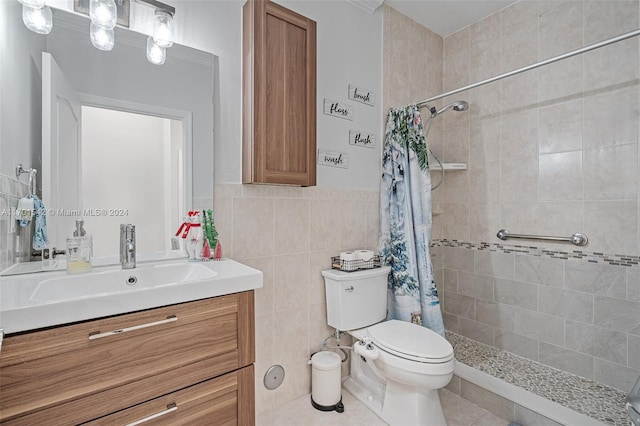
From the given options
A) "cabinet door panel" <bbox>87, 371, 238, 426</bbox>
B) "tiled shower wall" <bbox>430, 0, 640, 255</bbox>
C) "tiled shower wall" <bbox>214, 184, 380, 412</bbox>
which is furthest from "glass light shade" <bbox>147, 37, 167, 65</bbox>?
"tiled shower wall" <bbox>430, 0, 640, 255</bbox>

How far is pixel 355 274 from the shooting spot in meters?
1.90

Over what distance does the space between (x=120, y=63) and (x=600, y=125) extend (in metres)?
2.51

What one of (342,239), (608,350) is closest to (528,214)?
(608,350)

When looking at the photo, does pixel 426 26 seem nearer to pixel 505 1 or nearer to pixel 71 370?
pixel 505 1

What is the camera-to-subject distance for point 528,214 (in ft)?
7.20

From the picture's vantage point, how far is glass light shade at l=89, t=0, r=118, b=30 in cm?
130

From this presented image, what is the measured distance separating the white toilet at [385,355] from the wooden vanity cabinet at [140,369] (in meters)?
0.72

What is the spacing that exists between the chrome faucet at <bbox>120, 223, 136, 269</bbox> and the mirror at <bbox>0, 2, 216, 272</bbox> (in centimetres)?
7

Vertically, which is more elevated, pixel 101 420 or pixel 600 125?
pixel 600 125

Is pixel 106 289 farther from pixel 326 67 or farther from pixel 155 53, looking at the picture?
pixel 326 67

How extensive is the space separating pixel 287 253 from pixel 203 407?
89 centimetres

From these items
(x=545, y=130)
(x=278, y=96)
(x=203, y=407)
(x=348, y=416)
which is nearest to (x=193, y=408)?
(x=203, y=407)

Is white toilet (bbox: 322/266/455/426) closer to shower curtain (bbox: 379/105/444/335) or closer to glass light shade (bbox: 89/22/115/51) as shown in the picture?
shower curtain (bbox: 379/105/444/335)

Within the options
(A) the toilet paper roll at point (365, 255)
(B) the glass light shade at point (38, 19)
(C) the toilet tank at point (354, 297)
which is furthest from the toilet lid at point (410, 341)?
(B) the glass light shade at point (38, 19)
